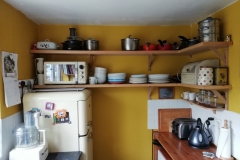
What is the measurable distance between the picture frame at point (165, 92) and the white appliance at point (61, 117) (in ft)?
3.60

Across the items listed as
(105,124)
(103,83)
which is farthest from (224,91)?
(105,124)

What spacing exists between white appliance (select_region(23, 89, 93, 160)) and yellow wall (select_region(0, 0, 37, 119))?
23 centimetres

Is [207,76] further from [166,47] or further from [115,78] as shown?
[115,78]

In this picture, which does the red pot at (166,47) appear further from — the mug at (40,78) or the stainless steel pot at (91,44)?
the mug at (40,78)

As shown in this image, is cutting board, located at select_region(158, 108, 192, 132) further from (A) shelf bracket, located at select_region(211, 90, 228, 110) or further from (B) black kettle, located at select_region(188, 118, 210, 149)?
(A) shelf bracket, located at select_region(211, 90, 228, 110)

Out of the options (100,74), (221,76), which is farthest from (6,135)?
(221,76)

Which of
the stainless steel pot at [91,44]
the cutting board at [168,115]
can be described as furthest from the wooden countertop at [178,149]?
the stainless steel pot at [91,44]

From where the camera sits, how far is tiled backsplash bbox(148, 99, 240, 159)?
175 centimetres

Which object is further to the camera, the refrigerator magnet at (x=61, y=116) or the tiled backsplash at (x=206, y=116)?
the refrigerator magnet at (x=61, y=116)

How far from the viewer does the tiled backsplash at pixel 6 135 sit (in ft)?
5.34

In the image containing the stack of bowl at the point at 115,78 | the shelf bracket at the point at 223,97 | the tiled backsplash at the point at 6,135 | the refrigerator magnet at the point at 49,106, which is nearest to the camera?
the tiled backsplash at the point at 6,135

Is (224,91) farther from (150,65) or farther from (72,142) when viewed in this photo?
(72,142)

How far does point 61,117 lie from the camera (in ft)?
6.47

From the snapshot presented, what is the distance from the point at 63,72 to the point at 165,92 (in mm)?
1330
